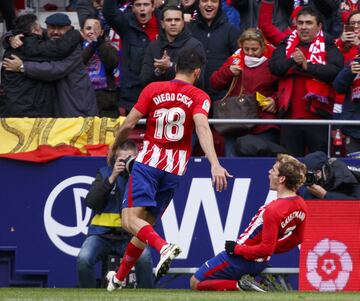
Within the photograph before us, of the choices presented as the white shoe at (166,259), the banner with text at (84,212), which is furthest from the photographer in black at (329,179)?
the white shoe at (166,259)

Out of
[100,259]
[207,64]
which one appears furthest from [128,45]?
[100,259]

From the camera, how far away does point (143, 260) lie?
1263 cm

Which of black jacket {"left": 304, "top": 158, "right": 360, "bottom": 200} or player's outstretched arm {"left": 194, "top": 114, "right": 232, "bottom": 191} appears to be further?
black jacket {"left": 304, "top": 158, "right": 360, "bottom": 200}

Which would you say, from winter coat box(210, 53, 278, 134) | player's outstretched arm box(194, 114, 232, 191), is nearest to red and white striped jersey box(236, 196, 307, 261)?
player's outstretched arm box(194, 114, 232, 191)

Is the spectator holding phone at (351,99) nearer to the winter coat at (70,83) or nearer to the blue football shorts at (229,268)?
the blue football shorts at (229,268)

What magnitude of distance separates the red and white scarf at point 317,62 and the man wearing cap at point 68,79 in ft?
7.65

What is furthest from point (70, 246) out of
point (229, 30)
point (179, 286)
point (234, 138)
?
point (229, 30)

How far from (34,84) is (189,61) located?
3.22 meters

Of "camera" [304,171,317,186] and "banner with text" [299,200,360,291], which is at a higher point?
"camera" [304,171,317,186]

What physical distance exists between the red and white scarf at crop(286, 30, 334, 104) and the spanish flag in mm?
2115

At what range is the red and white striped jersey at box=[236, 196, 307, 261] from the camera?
36.8ft

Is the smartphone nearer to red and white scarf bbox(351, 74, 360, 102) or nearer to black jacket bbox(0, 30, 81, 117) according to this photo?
red and white scarf bbox(351, 74, 360, 102)

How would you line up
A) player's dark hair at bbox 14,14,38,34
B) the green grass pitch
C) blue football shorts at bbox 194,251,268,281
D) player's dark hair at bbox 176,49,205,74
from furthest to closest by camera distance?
player's dark hair at bbox 14,14,38,34 < blue football shorts at bbox 194,251,268,281 < player's dark hair at bbox 176,49,205,74 < the green grass pitch

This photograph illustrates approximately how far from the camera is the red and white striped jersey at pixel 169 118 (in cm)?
1142
